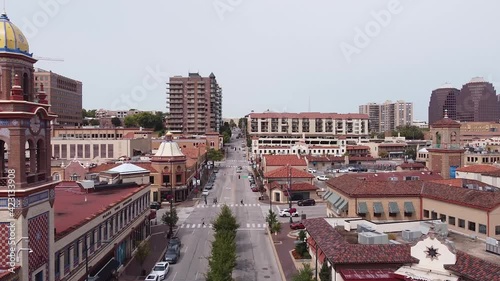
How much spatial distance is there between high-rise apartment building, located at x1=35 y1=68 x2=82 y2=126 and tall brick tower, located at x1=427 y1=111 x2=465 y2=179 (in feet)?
399

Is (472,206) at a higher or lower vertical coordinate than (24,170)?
lower

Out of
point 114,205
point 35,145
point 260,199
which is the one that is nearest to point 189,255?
point 114,205

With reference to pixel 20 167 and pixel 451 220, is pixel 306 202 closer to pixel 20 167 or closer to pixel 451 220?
pixel 451 220

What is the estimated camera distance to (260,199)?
3029 inches

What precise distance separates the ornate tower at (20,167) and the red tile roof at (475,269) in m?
19.6

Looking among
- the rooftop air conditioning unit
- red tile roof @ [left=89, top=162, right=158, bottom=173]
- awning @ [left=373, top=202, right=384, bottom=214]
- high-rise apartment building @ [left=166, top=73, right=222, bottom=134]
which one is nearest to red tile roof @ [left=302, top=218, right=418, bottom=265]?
the rooftop air conditioning unit

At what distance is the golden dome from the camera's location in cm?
2103

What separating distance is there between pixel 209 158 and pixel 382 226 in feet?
347

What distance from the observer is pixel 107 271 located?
33.8m

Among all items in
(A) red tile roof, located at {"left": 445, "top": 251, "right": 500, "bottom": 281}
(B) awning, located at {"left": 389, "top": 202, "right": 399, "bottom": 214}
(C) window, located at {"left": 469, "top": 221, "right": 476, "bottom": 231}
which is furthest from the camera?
(B) awning, located at {"left": 389, "top": 202, "right": 399, "bottom": 214}

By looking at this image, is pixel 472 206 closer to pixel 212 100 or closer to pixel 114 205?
pixel 114 205

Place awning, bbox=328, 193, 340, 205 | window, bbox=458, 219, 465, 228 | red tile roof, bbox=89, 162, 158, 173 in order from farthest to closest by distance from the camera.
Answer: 1. red tile roof, bbox=89, 162, 158, 173
2. awning, bbox=328, 193, 340, 205
3. window, bbox=458, 219, 465, 228

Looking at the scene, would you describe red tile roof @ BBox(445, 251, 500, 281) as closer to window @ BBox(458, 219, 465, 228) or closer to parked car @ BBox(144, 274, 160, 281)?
window @ BBox(458, 219, 465, 228)

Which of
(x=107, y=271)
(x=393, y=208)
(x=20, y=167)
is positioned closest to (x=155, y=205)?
(x=107, y=271)
